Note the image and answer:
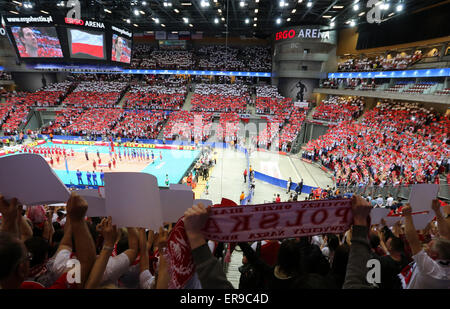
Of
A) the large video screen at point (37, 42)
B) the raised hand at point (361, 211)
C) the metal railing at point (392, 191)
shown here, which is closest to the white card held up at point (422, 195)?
the raised hand at point (361, 211)

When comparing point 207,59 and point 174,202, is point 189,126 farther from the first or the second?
point 174,202

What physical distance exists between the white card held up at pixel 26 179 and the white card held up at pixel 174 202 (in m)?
1.26

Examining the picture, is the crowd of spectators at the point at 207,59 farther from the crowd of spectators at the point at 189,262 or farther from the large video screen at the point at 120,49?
the crowd of spectators at the point at 189,262

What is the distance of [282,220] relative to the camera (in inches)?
73.1

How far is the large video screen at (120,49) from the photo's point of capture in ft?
48.3

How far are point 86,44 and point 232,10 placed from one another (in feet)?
63.8

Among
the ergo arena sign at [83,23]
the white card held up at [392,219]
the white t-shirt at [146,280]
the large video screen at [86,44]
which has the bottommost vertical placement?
the white card held up at [392,219]

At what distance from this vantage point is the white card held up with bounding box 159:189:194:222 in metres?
3.26

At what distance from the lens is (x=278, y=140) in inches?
1016

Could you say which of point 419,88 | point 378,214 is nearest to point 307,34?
point 419,88

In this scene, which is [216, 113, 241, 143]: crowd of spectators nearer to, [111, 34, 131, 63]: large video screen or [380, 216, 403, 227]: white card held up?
[111, 34, 131, 63]: large video screen
